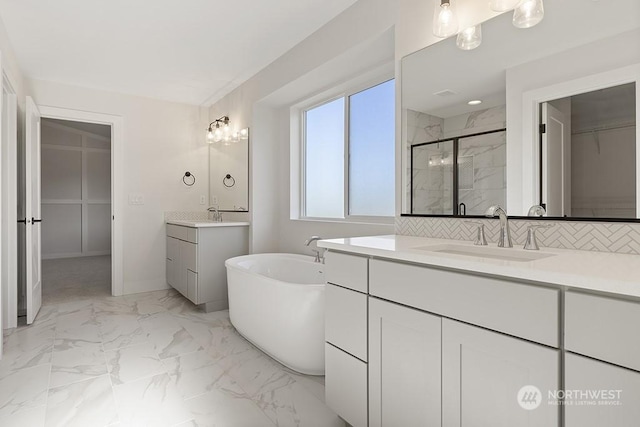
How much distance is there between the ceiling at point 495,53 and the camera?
4.15 ft

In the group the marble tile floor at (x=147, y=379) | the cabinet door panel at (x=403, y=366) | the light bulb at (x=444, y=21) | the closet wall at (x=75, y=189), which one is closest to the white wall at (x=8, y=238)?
the marble tile floor at (x=147, y=379)

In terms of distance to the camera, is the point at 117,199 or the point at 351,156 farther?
the point at 117,199

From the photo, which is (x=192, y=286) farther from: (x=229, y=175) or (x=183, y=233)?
(x=229, y=175)

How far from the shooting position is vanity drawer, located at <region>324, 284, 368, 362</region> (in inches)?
55.9

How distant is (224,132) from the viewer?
3.88m

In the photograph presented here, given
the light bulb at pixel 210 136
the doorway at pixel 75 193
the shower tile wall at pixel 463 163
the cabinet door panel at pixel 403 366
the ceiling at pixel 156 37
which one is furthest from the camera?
the doorway at pixel 75 193

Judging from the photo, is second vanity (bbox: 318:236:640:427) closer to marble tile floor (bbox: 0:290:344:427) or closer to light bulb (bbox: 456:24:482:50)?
marble tile floor (bbox: 0:290:344:427)

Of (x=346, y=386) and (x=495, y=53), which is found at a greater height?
(x=495, y=53)

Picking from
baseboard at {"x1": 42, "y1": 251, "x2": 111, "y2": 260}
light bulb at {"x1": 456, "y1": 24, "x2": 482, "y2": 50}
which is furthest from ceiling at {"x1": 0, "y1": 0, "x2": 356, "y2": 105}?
baseboard at {"x1": 42, "y1": 251, "x2": 111, "y2": 260}

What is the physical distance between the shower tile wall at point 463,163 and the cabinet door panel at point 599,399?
0.88m

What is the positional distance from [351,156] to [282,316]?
1.51 meters

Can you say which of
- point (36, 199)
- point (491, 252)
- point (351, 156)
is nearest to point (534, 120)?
point (491, 252)

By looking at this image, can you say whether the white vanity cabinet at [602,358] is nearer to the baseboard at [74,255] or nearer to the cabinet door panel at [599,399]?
the cabinet door panel at [599,399]

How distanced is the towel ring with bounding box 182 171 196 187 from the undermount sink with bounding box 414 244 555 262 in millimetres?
3553
